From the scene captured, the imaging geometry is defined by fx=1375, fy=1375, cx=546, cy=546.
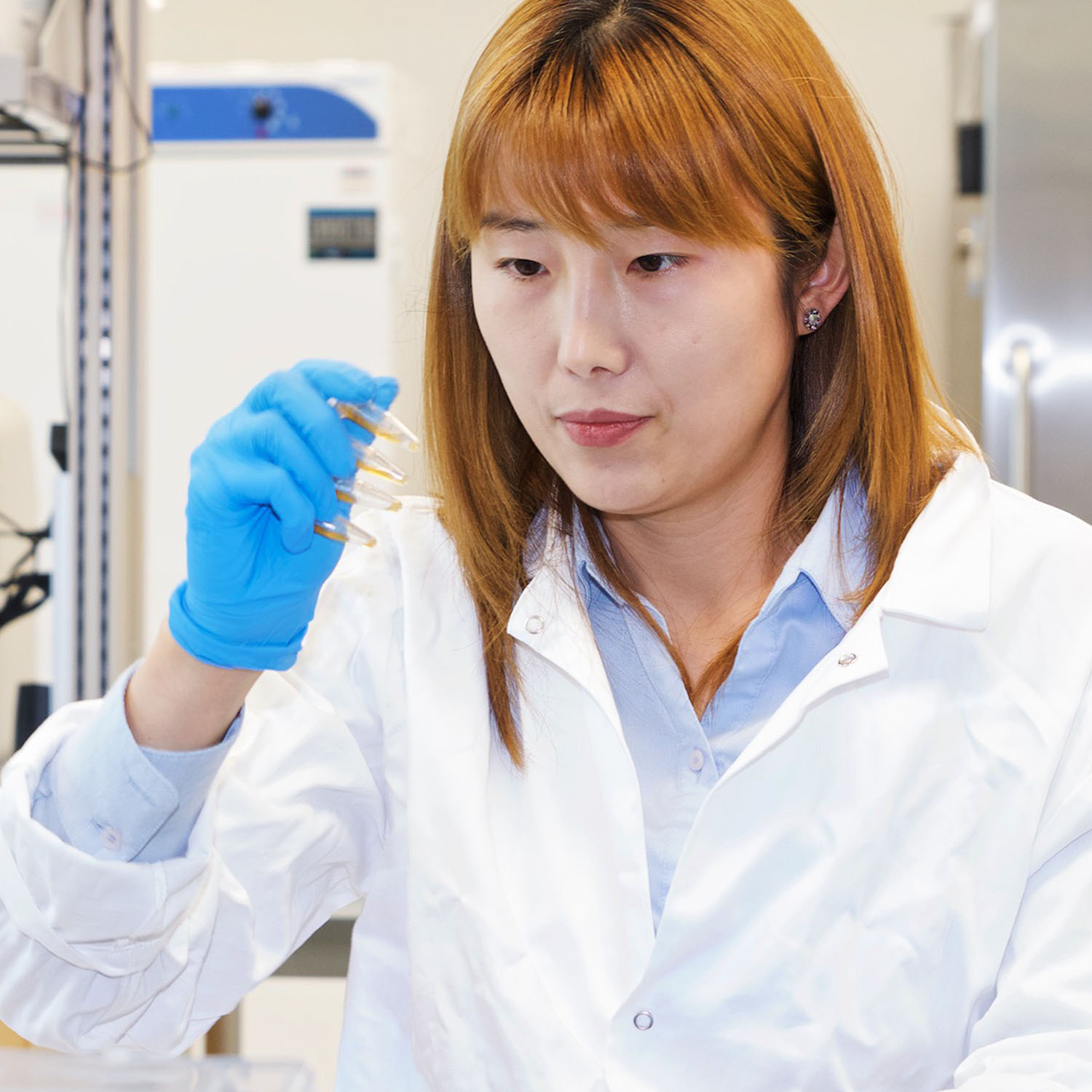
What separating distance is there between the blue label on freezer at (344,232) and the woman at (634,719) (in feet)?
7.03

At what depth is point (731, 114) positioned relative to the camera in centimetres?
98

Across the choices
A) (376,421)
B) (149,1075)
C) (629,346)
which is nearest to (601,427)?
(629,346)

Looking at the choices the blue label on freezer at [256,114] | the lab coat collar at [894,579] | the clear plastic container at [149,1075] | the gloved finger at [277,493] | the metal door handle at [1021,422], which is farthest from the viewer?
the blue label on freezer at [256,114]

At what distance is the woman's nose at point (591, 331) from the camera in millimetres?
977

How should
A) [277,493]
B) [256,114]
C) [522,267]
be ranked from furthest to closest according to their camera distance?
1. [256,114]
2. [522,267]
3. [277,493]

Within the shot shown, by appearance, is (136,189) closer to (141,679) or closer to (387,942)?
(141,679)

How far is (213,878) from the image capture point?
1.03 meters

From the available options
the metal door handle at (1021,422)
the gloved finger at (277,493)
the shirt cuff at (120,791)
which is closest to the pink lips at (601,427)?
the gloved finger at (277,493)

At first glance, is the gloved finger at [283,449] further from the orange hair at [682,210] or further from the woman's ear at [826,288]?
the woman's ear at [826,288]

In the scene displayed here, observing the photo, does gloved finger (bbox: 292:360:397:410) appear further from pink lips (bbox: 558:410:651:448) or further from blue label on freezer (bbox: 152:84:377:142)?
blue label on freezer (bbox: 152:84:377:142)

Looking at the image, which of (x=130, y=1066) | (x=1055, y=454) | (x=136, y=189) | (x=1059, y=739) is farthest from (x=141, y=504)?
(x=1055, y=454)

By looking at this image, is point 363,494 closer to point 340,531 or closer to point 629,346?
point 340,531

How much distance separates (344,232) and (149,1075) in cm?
238

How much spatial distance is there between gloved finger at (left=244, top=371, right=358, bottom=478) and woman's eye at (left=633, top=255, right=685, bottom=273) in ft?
0.80
